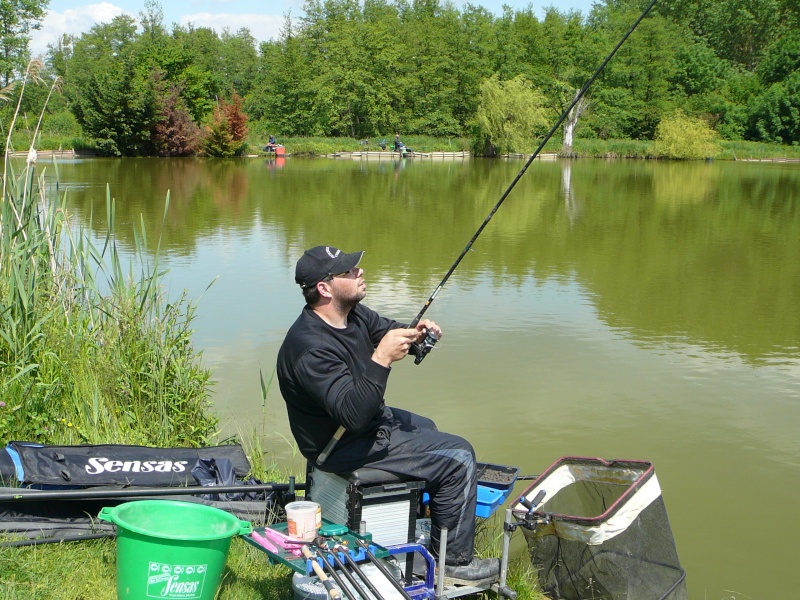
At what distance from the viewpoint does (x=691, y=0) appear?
60969mm

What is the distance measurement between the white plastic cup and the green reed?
1.63 m

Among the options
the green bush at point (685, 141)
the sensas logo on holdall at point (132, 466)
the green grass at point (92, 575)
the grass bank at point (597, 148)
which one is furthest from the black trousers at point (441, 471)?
the green bush at point (685, 141)

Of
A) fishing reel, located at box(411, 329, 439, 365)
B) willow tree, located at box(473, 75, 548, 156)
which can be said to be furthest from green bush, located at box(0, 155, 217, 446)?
willow tree, located at box(473, 75, 548, 156)

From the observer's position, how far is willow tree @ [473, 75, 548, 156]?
1635 inches

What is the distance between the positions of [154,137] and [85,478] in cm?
3438

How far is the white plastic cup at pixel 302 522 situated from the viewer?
2.35 metres

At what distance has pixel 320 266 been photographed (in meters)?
2.63

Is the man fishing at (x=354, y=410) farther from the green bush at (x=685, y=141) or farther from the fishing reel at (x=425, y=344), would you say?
the green bush at (x=685, y=141)

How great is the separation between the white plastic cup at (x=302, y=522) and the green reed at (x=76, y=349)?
163 centimetres

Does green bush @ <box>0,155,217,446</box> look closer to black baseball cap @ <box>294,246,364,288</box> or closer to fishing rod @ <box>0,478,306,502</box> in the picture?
fishing rod @ <box>0,478,306,502</box>

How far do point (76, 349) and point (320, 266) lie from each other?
73.7 inches

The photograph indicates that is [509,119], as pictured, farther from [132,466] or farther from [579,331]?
[132,466]

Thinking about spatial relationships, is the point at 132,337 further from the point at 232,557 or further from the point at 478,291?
the point at 478,291

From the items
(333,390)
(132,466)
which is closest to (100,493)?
(132,466)
